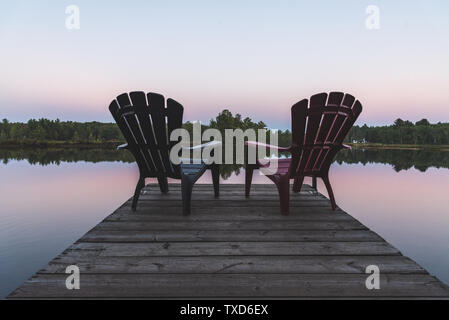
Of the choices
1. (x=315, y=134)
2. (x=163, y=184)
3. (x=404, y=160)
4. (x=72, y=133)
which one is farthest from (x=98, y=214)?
(x=72, y=133)

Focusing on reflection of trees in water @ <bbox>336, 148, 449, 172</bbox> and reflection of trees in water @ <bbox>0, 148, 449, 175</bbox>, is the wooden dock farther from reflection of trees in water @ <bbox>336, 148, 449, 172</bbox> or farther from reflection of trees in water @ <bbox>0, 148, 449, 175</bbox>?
reflection of trees in water @ <bbox>336, 148, 449, 172</bbox>

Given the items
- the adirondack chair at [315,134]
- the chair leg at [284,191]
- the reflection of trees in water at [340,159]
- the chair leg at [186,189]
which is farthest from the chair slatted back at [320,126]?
the reflection of trees in water at [340,159]

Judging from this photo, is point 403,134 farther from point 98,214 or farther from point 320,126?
point 320,126

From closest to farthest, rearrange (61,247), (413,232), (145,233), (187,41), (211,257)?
(211,257), (145,233), (61,247), (413,232), (187,41)

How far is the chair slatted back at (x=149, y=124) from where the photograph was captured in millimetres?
2523

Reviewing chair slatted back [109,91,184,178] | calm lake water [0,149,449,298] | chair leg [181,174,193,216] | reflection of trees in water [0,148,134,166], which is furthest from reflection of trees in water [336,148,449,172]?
reflection of trees in water [0,148,134,166]

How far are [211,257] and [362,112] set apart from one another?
2.21 metres

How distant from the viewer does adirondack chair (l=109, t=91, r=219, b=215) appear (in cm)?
253

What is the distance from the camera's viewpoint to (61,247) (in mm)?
4691

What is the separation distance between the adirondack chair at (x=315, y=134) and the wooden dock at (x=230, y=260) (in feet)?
1.50

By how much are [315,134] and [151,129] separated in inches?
68.0

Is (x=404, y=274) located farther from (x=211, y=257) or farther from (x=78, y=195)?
(x=78, y=195)

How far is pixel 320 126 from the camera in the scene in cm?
272

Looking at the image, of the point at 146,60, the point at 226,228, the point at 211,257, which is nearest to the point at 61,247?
the point at 226,228
